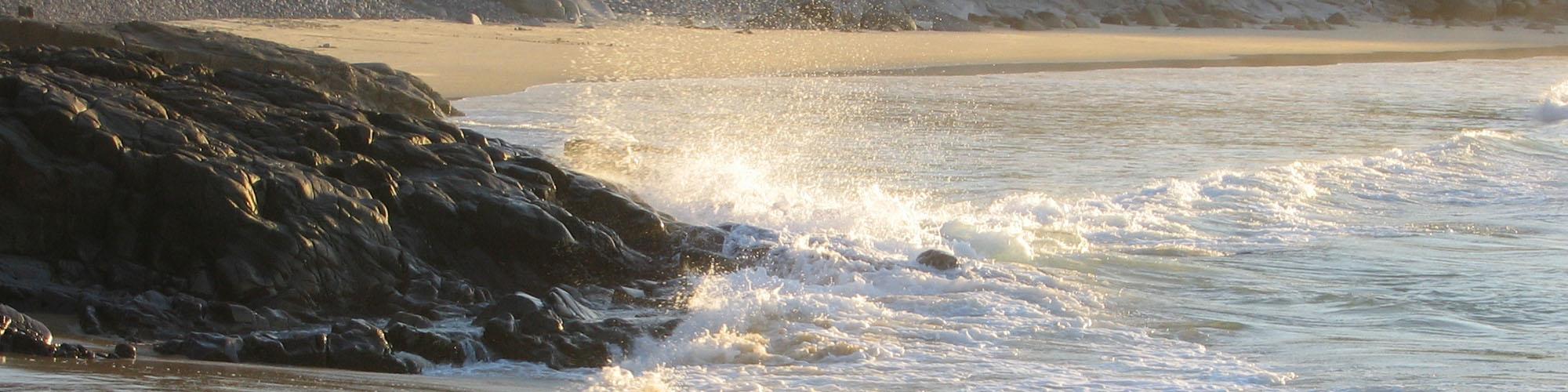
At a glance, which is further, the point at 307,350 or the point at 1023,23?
the point at 1023,23

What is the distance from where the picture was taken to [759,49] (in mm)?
23172

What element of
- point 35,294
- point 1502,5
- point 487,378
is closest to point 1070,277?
point 487,378

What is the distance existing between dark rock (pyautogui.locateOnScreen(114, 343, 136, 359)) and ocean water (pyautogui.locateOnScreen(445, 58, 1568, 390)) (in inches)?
45.5

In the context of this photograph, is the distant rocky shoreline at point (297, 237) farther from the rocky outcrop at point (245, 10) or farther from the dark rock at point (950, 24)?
the dark rock at point (950, 24)

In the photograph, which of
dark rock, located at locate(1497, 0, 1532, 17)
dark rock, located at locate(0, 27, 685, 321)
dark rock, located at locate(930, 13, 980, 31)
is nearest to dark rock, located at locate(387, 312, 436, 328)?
dark rock, located at locate(0, 27, 685, 321)

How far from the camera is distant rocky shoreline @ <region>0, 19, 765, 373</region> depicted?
19.3ft

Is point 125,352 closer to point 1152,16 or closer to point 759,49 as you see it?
point 759,49

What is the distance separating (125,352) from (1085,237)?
17.8 feet

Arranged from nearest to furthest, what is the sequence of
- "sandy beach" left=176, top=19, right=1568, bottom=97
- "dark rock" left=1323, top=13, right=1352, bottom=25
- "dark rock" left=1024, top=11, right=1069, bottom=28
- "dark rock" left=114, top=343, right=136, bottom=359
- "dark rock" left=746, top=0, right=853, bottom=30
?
"dark rock" left=114, top=343, right=136, bottom=359 → "sandy beach" left=176, top=19, right=1568, bottom=97 → "dark rock" left=746, top=0, right=853, bottom=30 → "dark rock" left=1024, top=11, right=1069, bottom=28 → "dark rock" left=1323, top=13, right=1352, bottom=25

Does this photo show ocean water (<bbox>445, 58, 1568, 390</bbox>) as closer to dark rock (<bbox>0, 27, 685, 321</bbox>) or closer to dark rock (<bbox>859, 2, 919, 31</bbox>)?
dark rock (<bbox>0, 27, 685, 321</bbox>)

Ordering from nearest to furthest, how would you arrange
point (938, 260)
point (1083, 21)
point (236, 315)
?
point (236, 315) < point (938, 260) < point (1083, 21)

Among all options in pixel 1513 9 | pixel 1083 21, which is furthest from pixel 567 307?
pixel 1513 9

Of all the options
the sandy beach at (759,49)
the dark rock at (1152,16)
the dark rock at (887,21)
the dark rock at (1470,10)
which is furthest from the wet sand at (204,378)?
the dark rock at (1470,10)

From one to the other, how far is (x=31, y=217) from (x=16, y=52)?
2508mm
